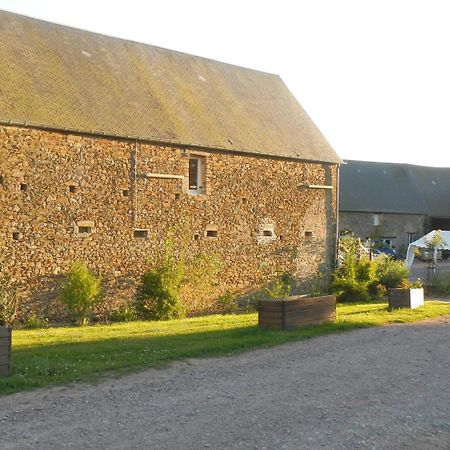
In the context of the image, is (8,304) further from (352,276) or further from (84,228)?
(352,276)

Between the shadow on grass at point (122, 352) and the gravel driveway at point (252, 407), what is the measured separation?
0.39 meters

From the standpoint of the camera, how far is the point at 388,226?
38.5m

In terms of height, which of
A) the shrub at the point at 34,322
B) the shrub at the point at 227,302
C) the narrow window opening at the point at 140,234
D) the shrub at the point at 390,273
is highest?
the narrow window opening at the point at 140,234

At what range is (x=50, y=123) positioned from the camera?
14.7 meters

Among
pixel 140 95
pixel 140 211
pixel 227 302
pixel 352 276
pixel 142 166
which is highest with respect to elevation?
pixel 140 95

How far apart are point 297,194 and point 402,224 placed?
21289 millimetres

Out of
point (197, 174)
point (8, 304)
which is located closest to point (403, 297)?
point (197, 174)

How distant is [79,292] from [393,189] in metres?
30.1

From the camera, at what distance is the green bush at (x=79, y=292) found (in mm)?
14445

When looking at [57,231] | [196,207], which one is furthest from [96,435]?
[196,207]

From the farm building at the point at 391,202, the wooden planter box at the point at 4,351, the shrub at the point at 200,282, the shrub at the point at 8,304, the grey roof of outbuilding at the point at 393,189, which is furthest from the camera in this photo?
the grey roof of outbuilding at the point at 393,189

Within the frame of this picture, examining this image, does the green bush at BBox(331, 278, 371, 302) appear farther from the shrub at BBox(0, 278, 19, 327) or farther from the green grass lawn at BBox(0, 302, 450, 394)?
the shrub at BBox(0, 278, 19, 327)

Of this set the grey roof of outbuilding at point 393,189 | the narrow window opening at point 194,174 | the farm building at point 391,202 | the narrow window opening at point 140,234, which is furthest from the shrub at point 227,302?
the grey roof of outbuilding at point 393,189

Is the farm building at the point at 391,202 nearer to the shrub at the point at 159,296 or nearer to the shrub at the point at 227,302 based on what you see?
the shrub at the point at 227,302
